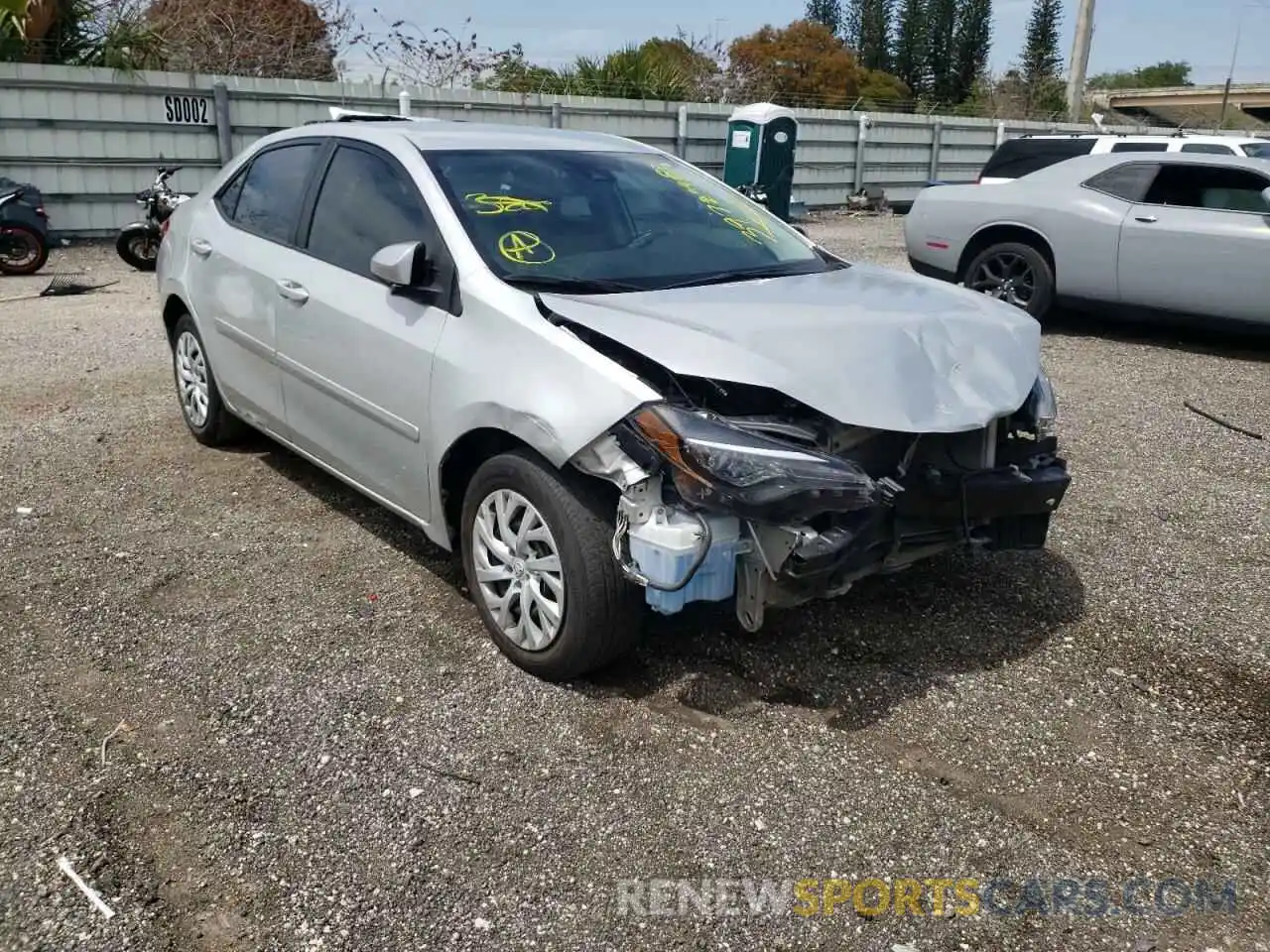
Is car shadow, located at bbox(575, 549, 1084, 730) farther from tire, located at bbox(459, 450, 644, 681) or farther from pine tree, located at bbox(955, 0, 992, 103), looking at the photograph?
pine tree, located at bbox(955, 0, 992, 103)

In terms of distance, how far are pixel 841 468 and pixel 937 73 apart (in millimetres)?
65590

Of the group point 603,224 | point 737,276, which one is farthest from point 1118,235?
point 603,224

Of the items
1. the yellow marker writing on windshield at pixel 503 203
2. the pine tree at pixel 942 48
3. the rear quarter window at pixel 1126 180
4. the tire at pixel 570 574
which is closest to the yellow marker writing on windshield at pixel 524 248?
the yellow marker writing on windshield at pixel 503 203

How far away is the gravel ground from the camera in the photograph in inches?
99.8

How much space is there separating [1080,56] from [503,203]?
26799 mm

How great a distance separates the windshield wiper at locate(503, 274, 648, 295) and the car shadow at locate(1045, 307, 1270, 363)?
635cm

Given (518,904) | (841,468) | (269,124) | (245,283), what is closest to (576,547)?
(841,468)

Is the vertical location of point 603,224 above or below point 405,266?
above

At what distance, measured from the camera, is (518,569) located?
11.3 ft

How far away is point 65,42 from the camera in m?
12.9

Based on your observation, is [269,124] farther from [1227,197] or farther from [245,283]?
[1227,197]

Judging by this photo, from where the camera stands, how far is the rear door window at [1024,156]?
11.1m

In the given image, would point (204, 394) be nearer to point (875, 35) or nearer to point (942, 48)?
point (942, 48)

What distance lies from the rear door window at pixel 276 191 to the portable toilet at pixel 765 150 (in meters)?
11.4
